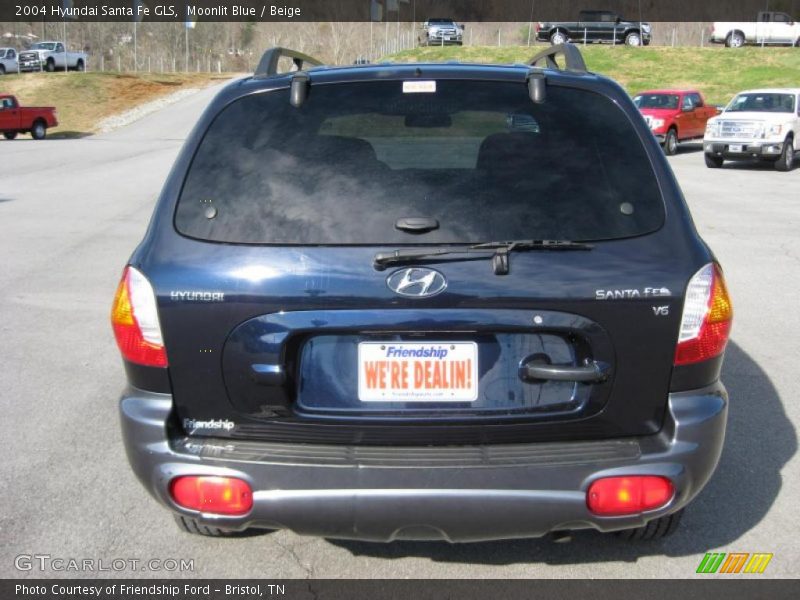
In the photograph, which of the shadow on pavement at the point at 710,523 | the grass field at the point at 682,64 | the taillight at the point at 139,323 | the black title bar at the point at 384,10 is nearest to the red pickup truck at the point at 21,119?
the grass field at the point at 682,64

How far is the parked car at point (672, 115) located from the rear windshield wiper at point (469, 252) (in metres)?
24.5

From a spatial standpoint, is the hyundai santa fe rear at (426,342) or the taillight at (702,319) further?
the taillight at (702,319)

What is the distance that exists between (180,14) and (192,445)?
7610cm

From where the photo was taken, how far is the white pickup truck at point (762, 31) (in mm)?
54438

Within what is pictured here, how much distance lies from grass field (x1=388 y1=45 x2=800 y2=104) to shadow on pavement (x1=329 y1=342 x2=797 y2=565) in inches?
1527

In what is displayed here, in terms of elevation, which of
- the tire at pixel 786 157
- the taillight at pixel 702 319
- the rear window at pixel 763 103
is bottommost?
the tire at pixel 786 157

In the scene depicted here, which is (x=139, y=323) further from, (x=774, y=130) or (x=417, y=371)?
(x=774, y=130)

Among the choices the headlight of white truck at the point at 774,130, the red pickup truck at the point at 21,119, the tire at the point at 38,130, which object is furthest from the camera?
the tire at the point at 38,130

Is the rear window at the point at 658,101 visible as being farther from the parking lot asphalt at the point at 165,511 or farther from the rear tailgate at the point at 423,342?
the rear tailgate at the point at 423,342

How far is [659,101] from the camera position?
2750 centimetres

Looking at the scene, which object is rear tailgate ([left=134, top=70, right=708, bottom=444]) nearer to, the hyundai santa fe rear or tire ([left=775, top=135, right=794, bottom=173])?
the hyundai santa fe rear

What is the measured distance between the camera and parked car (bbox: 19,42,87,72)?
56.9 meters

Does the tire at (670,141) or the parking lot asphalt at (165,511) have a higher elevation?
the parking lot asphalt at (165,511)

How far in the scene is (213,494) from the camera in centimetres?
301
